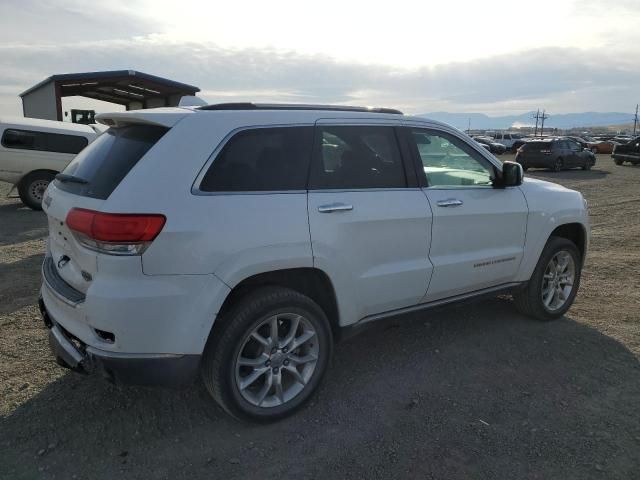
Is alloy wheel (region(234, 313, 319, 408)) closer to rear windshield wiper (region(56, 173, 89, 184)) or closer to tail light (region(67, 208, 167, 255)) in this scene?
tail light (region(67, 208, 167, 255))

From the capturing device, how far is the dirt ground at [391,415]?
2.86 metres

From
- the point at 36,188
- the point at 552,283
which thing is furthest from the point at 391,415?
the point at 36,188

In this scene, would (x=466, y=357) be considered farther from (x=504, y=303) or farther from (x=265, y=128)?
(x=265, y=128)

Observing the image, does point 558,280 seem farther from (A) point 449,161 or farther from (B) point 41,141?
(B) point 41,141

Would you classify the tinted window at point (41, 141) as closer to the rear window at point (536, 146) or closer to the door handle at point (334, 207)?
the door handle at point (334, 207)

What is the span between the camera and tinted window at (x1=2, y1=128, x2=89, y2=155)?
11383mm

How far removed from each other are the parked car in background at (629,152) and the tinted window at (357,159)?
93.4 feet

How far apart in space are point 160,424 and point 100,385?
667 mm

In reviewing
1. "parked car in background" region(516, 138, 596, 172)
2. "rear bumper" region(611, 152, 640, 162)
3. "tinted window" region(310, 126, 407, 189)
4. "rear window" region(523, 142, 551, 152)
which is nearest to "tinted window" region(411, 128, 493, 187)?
"tinted window" region(310, 126, 407, 189)

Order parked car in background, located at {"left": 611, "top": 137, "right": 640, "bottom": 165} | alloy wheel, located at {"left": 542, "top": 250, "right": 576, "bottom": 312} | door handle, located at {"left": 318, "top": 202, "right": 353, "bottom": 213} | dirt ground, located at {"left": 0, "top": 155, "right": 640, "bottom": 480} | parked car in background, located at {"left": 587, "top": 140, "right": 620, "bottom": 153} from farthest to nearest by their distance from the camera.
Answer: parked car in background, located at {"left": 587, "top": 140, "right": 620, "bottom": 153} → parked car in background, located at {"left": 611, "top": 137, "right": 640, "bottom": 165} → alloy wheel, located at {"left": 542, "top": 250, "right": 576, "bottom": 312} → door handle, located at {"left": 318, "top": 202, "right": 353, "bottom": 213} → dirt ground, located at {"left": 0, "top": 155, "right": 640, "bottom": 480}

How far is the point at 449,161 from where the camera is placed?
4152 millimetres

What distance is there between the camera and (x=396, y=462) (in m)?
2.88

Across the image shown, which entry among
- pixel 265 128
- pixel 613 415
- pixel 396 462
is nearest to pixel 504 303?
pixel 613 415

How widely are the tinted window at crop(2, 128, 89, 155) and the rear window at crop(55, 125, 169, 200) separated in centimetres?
952
